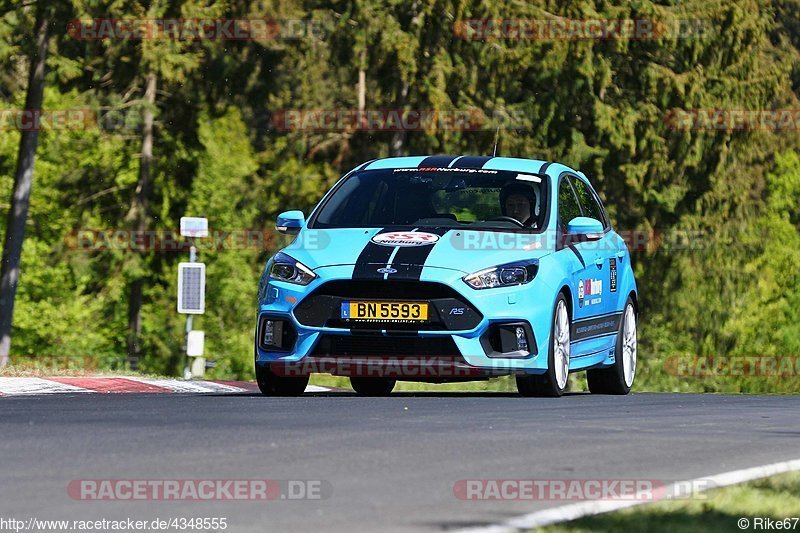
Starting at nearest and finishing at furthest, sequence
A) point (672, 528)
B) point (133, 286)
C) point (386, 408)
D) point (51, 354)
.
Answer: point (672, 528)
point (386, 408)
point (133, 286)
point (51, 354)

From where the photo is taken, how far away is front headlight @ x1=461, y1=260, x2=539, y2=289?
1286cm

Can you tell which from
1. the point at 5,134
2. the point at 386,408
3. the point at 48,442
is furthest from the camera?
the point at 5,134

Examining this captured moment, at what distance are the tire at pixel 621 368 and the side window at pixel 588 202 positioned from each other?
782 mm

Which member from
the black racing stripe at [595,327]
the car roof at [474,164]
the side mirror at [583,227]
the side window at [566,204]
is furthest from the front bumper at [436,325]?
the car roof at [474,164]

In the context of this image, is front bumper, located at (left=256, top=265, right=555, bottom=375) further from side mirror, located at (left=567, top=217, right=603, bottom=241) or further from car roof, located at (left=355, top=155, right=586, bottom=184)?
car roof, located at (left=355, top=155, right=586, bottom=184)

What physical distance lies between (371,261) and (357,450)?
4.42 m

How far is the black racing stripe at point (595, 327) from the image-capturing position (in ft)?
46.2

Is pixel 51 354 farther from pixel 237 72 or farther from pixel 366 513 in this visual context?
pixel 366 513

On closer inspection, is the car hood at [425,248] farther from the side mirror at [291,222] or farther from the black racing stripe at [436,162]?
the black racing stripe at [436,162]

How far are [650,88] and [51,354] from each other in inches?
950

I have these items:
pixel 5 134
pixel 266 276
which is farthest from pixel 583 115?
pixel 266 276

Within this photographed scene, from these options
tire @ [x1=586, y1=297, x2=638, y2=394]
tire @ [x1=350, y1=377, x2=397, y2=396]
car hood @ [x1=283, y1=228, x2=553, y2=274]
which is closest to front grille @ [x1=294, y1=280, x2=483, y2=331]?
car hood @ [x1=283, y1=228, x2=553, y2=274]

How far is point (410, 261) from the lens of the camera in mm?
12836

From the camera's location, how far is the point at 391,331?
507 inches
